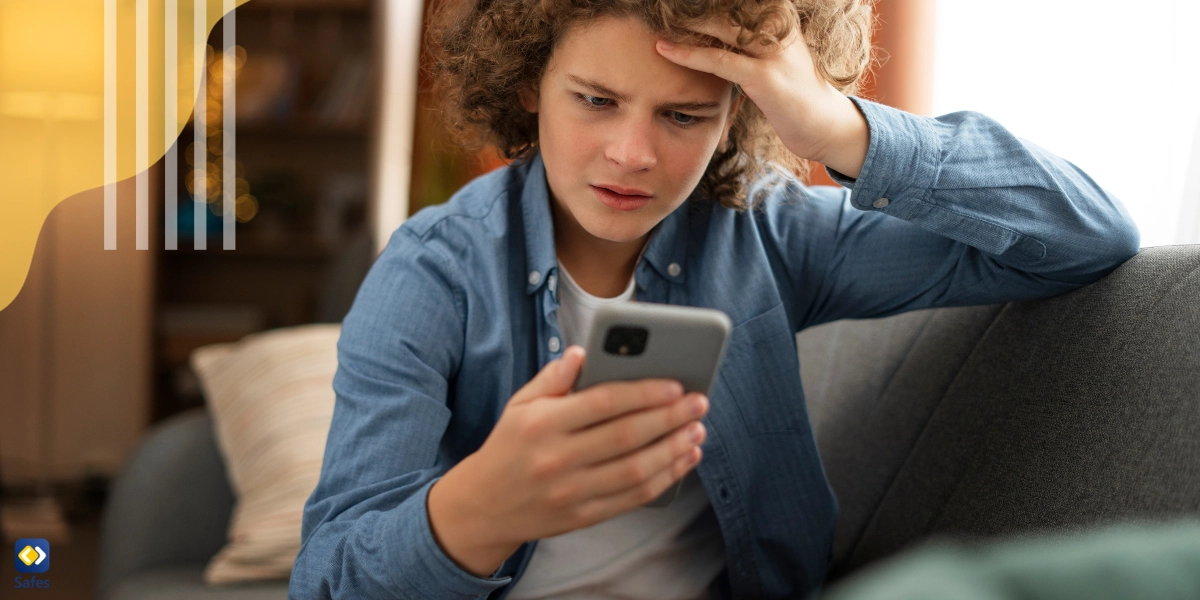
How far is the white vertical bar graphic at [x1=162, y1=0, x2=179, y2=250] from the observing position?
9.96 ft

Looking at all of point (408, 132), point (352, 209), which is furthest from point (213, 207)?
point (408, 132)

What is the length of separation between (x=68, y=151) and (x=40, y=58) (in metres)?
0.29

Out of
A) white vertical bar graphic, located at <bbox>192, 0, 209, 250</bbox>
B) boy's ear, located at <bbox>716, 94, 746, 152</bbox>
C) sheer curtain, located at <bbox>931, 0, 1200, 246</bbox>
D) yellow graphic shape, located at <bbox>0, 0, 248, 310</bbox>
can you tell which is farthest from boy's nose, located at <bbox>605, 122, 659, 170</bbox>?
white vertical bar graphic, located at <bbox>192, 0, 209, 250</bbox>

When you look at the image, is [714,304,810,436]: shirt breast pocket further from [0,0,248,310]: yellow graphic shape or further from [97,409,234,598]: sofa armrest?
[0,0,248,310]: yellow graphic shape

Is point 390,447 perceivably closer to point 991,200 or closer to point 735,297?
point 735,297

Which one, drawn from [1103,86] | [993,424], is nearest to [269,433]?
[993,424]

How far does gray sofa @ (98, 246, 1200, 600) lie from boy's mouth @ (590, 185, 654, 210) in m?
0.43

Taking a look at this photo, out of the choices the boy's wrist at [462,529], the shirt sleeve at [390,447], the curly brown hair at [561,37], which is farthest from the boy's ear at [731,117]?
the boy's wrist at [462,529]

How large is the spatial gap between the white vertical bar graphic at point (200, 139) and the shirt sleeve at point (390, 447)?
2.66m

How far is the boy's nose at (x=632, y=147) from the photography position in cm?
77

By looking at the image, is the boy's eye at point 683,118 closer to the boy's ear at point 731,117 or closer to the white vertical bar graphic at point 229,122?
the boy's ear at point 731,117

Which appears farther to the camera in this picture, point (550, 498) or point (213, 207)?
point (213, 207)

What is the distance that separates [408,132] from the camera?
3498mm

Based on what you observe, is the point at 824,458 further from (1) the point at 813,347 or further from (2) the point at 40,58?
(2) the point at 40,58
